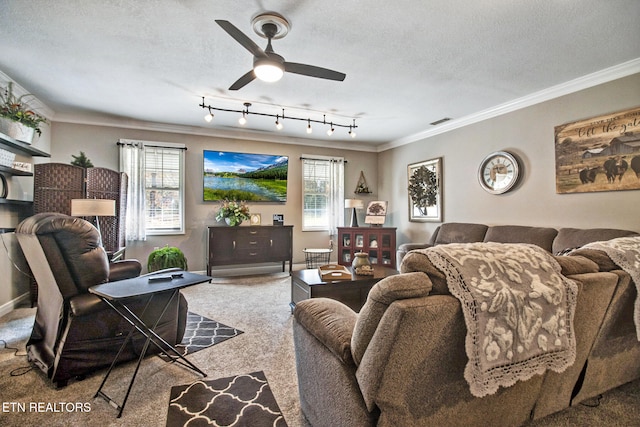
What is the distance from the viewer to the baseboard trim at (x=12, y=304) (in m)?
3.25

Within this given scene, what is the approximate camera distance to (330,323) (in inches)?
55.4

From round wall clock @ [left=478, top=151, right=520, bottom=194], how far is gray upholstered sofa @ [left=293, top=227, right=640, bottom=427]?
2592 millimetres

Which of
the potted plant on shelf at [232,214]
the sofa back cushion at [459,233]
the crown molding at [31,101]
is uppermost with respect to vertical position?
the crown molding at [31,101]

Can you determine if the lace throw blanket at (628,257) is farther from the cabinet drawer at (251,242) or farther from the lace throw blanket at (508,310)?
the cabinet drawer at (251,242)

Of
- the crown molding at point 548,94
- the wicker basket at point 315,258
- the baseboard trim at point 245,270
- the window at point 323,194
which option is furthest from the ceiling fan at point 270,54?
the wicker basket at point 315,258

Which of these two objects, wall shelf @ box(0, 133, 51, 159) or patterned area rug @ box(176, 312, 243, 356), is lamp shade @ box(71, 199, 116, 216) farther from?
patterned area rug @ box(176, 312, 243, 356)

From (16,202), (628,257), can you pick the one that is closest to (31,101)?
(16,202)

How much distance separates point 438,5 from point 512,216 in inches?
115

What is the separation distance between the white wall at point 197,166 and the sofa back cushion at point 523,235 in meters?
3.00

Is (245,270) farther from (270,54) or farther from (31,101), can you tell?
(270,54)

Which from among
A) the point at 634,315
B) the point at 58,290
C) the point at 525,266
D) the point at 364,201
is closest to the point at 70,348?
the point at 58,290

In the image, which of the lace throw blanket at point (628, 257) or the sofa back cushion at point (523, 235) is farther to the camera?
the sofa back cushion at point (523, 235)

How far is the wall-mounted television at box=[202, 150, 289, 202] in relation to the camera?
5.34 m

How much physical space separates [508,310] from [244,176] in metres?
4.97
